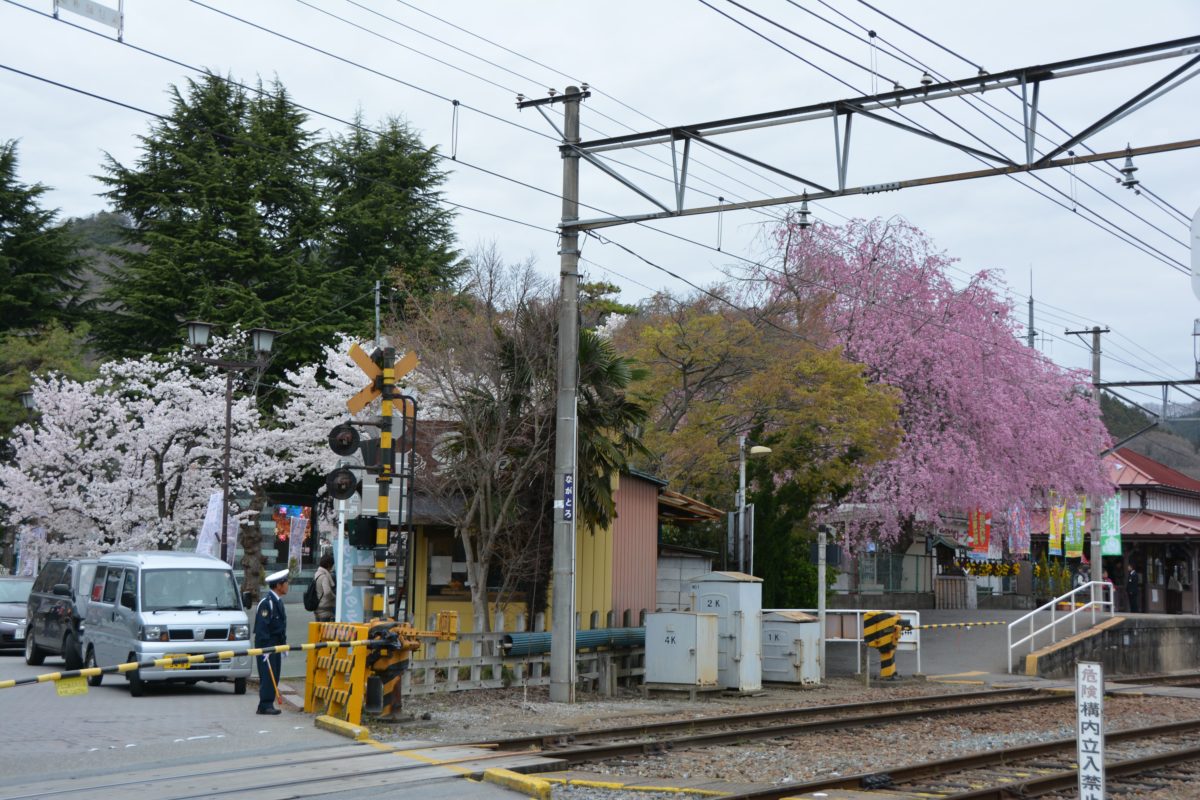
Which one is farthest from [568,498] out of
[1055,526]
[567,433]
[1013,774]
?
[1055,526]

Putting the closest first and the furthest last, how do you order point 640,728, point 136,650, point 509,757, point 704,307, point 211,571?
point 509,757 → point 640,728 → point 136,650 → point 211,571 → point 704,307

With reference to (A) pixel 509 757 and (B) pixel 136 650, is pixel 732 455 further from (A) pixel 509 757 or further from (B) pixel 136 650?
(A) pixel 509 757

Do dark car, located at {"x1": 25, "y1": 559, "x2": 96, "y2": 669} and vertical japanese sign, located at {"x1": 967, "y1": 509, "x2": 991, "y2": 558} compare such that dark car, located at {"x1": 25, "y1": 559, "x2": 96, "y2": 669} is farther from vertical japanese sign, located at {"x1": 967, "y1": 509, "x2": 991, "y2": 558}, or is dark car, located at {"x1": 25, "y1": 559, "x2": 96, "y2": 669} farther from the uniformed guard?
vertical japanese sign, located at {"x1": 967, "y1": 509, "x2": 991, "y2": 558}

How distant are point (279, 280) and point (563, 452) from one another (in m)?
31.0

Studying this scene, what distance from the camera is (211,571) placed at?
20.0 metres

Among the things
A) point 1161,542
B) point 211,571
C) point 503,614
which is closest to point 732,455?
point 503,614

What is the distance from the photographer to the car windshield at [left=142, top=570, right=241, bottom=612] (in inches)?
753

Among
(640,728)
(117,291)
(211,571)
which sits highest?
(117,291)

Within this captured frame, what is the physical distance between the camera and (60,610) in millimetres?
21281

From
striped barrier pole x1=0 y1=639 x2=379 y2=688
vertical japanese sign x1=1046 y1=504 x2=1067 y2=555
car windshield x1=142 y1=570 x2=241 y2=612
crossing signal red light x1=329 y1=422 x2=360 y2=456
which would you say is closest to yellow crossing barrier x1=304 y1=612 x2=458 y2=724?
→ striped barrier pole x1=0 y1=639 x2=379 y2=688

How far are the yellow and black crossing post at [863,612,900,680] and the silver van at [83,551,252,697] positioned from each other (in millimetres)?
11815

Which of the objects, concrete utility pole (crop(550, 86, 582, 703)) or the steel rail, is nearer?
the steel rail

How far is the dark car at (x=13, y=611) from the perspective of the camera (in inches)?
1017

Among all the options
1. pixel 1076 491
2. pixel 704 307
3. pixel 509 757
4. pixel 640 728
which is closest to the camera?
pixel 509 757
